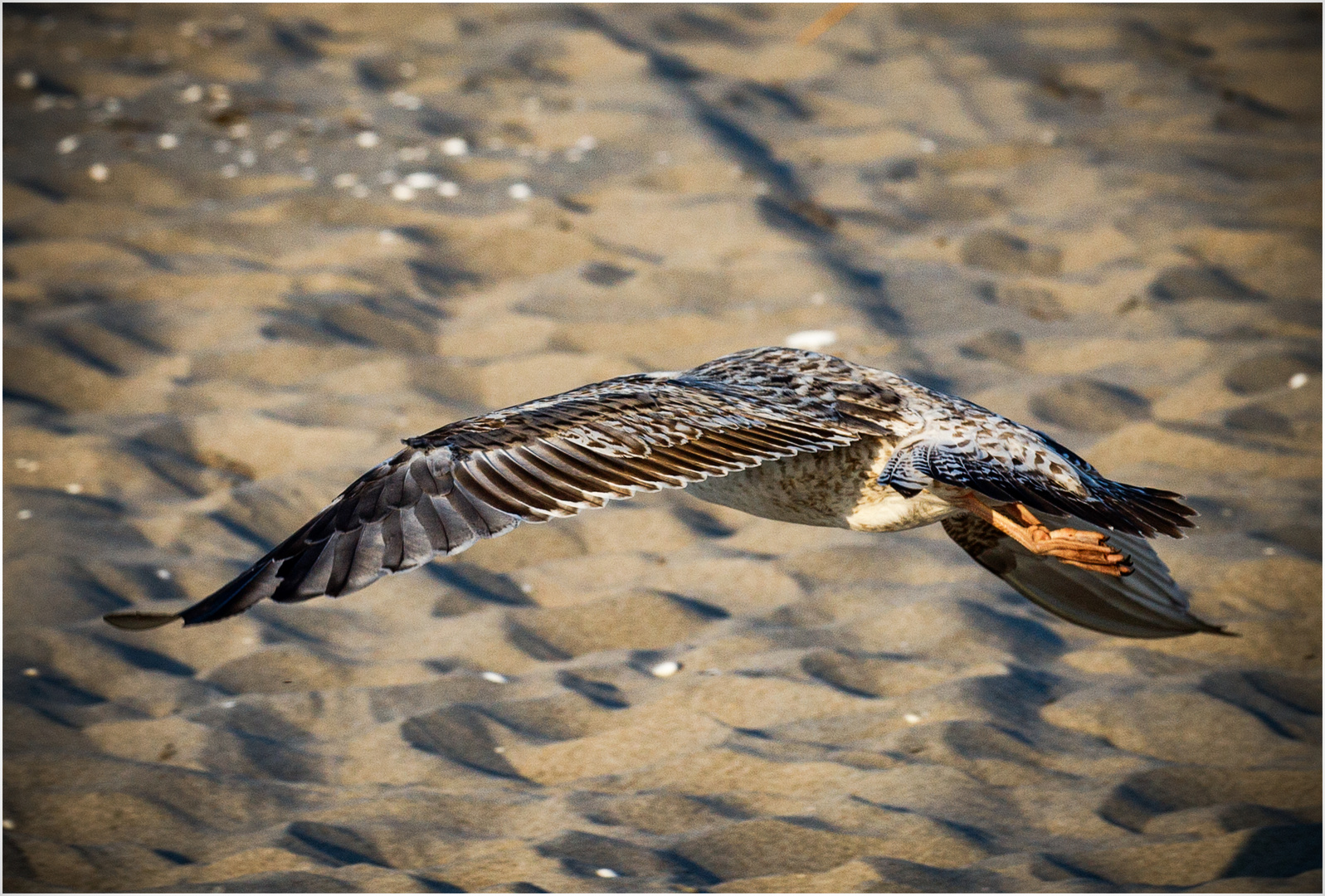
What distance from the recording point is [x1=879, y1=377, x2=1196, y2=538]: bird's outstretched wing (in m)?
3.13

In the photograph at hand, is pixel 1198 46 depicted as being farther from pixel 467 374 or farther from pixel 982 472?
pixel 982 472

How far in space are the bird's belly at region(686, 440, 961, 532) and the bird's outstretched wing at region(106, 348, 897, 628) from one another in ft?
0.37

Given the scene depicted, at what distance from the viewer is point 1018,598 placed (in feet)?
15.8

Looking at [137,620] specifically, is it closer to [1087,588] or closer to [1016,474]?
[1016,474]

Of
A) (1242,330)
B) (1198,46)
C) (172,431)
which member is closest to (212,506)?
(172,431)

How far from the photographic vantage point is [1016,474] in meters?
3.25

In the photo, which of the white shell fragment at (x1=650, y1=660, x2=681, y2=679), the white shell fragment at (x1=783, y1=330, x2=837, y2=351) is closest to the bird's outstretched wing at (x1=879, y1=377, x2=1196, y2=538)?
the white shell fragment at (x1=650, y1=660, x2=681, y2=679)

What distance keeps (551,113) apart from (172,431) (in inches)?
124

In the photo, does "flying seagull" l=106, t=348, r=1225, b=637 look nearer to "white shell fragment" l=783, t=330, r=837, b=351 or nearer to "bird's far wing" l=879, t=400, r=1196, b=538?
"bird's far wing" l=879, t=400, r=1196, b=538

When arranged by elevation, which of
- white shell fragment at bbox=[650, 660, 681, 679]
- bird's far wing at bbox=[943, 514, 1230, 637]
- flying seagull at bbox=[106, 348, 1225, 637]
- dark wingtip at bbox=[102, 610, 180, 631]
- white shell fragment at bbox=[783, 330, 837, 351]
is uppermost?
flying seagull at bbox=[106, 348, 1225, 637]

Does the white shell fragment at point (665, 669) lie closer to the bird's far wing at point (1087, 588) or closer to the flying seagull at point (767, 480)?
the flying seagull at point (767, 480)

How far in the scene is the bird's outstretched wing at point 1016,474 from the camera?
3133mm

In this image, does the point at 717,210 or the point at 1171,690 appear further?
the point at 717,210

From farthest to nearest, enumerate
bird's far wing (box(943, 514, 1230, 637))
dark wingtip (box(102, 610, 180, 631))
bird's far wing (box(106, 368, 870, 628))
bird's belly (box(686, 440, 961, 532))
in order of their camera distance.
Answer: bird's far wing (box(943, 514, 1230, 637)) → bird's belly (box(686, 440, 961, 532)) → bird's far wing (box(106, 368, 870, 628)) → dark wingtip (box(102, 610, 180, 631))
